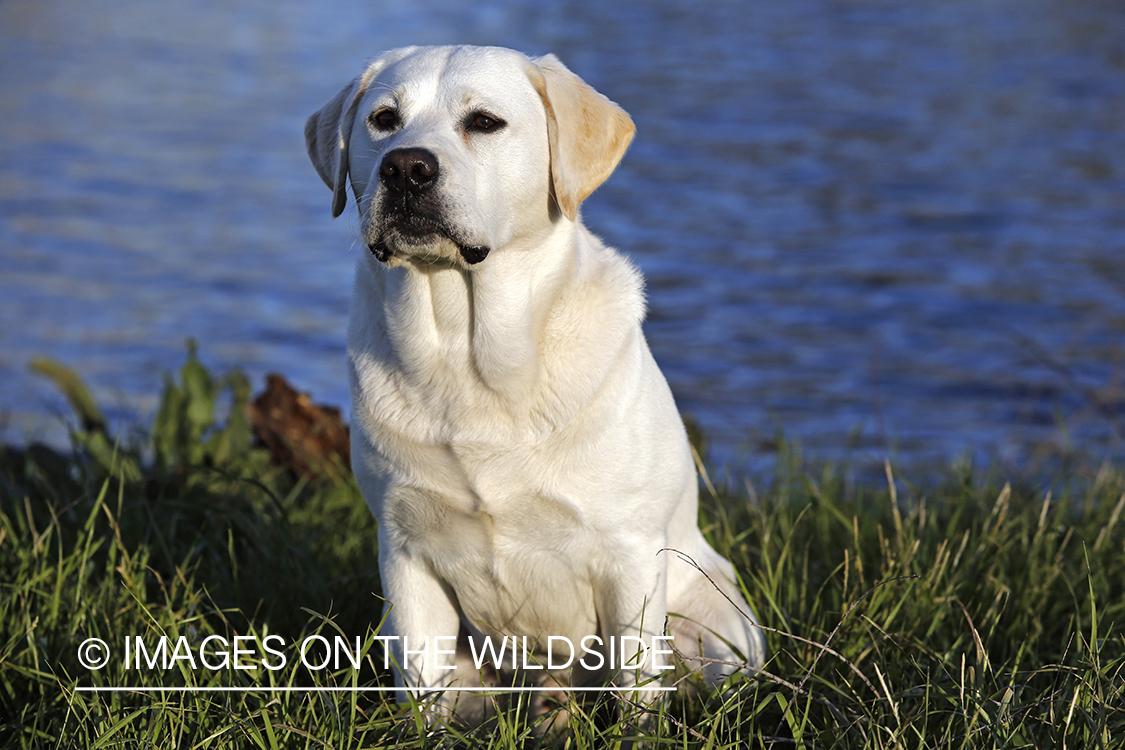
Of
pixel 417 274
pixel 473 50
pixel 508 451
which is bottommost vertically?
pixel 508 451

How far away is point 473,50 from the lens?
292 cm

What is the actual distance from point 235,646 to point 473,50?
5.35 ft

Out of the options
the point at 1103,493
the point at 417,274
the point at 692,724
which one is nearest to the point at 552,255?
the point at 417,274

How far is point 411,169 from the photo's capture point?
263 centimetres

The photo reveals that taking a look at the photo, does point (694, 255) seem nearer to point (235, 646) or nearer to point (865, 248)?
point (865, 248)

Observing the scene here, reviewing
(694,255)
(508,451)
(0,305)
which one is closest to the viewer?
(508,451)

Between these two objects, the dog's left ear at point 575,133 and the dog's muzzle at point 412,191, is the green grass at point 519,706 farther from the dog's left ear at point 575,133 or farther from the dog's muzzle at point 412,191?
the dog's left ear at point 575,133

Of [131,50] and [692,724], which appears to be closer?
[692,724]

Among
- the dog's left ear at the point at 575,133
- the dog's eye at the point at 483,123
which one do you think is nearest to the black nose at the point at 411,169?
the dog's eye at the point at 483,123

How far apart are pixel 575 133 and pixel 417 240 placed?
1.73 feet

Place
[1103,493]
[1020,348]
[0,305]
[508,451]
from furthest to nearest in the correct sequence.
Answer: [0,305]
[1020,348]
[1103,493]
[508,451]

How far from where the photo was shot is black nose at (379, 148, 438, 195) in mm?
2627

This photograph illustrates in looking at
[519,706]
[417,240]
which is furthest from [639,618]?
[417,240]

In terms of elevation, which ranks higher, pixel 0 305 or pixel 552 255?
pixel 552 255
